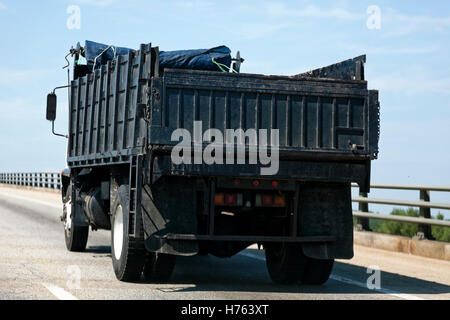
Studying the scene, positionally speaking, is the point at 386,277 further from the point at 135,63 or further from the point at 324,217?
the point at 135,63

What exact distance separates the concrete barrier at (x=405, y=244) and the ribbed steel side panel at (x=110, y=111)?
650 cm

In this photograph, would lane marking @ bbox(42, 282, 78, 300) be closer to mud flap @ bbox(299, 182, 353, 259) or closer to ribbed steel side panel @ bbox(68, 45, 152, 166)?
ribbed steel side panel @ bbox(68, 45, 152, 166)

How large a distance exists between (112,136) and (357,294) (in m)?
4.03

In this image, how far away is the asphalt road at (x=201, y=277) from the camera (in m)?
9.45

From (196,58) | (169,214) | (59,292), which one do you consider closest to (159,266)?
(169,214)

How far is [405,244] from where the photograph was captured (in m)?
16.0

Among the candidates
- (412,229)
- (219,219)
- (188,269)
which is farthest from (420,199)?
(219,219)

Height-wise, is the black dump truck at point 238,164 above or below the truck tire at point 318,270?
above

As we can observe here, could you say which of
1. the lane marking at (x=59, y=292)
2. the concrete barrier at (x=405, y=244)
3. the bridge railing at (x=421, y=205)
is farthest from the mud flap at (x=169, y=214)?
the concrete barrier at (x=405, y=244)

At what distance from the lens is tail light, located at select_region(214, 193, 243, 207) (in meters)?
9.96

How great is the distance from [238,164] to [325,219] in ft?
4.58

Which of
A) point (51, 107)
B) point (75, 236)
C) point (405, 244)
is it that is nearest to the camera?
point (75, 236)

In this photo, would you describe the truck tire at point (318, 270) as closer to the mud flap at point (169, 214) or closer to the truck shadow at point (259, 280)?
the truck shadow at point (259, 280)

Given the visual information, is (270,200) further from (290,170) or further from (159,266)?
(159,266)
